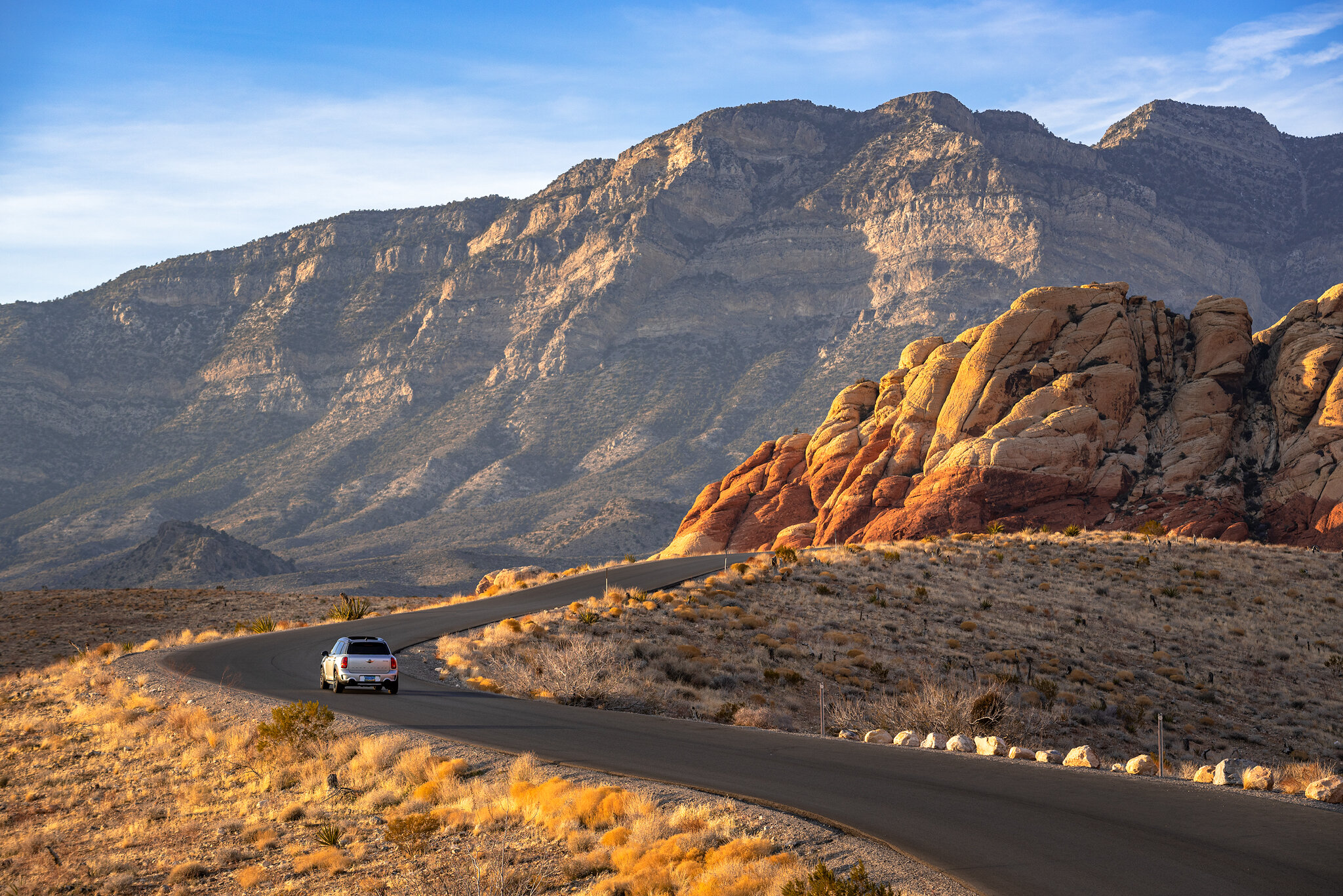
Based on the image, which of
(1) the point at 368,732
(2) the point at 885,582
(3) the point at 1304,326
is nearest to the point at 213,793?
(1) the point at 368,732

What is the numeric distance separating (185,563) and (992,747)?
123 m

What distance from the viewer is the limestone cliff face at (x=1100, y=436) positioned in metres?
50.2

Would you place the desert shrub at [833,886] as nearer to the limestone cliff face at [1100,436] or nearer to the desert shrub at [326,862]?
the desert shrub at [326,862]

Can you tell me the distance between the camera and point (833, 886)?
8.77 m

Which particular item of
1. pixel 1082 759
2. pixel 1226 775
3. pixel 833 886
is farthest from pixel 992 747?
pixel 833 886

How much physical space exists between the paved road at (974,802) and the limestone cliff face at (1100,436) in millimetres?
38954

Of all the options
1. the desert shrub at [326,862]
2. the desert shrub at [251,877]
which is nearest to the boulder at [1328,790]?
the desert shrub at [326,862]

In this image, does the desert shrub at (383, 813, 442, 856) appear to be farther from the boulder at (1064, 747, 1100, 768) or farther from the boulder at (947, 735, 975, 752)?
the boulder at (1064, 747, 1100, 768)

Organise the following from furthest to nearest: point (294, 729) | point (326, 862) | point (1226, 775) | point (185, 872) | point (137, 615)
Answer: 1. point (137, 615)
2. point (294, 729)
3. point (1226, 775)
4. point (185, 872)
5. point (326, 862)

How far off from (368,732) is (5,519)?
18508 cm

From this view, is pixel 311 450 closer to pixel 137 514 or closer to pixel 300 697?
pixel 137 514

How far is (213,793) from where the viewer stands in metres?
15.9

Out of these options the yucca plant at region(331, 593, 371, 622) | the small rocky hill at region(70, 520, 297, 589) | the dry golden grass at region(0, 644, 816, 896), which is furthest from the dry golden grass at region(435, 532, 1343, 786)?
the small rocky hill at region(70, 520, 297, 589)

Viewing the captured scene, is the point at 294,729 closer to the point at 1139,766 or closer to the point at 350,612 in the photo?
the point at 1139,766
